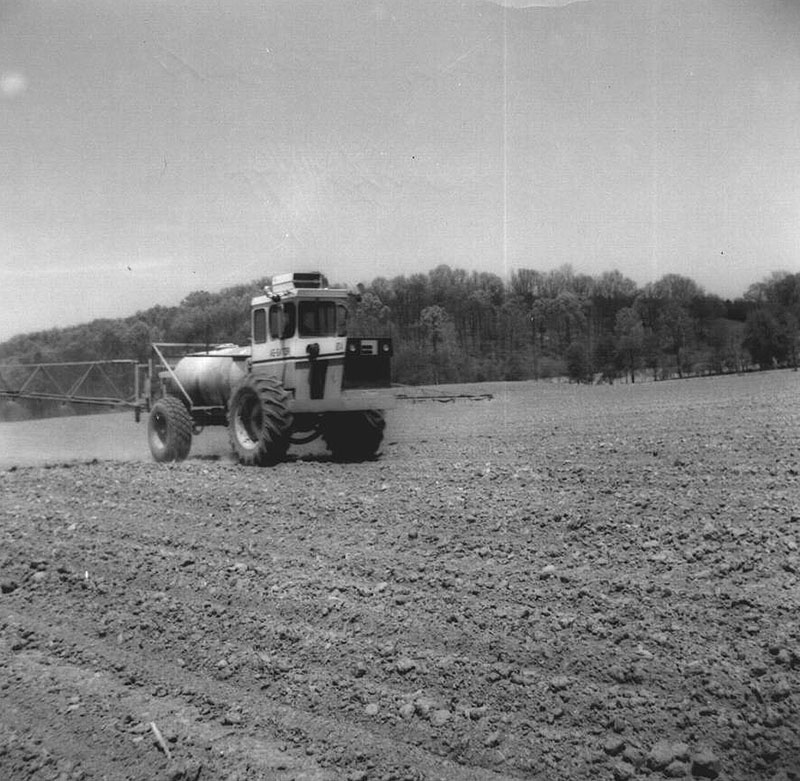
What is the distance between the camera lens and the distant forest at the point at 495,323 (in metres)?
10.2

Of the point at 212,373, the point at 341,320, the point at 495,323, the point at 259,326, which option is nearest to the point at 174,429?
the point at 212,373

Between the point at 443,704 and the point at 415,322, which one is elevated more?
the point at 415,322

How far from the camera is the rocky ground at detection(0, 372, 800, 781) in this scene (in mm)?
3514

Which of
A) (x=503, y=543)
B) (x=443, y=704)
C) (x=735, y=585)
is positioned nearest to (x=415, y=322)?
(x=503, y=543)

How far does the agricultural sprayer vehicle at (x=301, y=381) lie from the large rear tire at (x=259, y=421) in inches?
0.5

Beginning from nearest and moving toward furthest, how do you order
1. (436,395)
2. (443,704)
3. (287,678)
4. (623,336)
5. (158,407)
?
(443,704) < (287,678) < (158,407) < (436,395) < (623,336)

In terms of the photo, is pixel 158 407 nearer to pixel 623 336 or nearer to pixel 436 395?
pixel 436 395

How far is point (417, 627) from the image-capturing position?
178 inches

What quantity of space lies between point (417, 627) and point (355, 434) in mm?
6169

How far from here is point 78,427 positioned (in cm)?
1428

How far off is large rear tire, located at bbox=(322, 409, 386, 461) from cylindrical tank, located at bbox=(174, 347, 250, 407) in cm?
154

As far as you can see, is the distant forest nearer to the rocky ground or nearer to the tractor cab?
the tractor cab

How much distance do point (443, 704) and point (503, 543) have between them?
209cm

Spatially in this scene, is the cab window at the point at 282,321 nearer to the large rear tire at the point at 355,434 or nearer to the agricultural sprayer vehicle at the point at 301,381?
the agricultural sprayer vehicle at the point at 301,381
